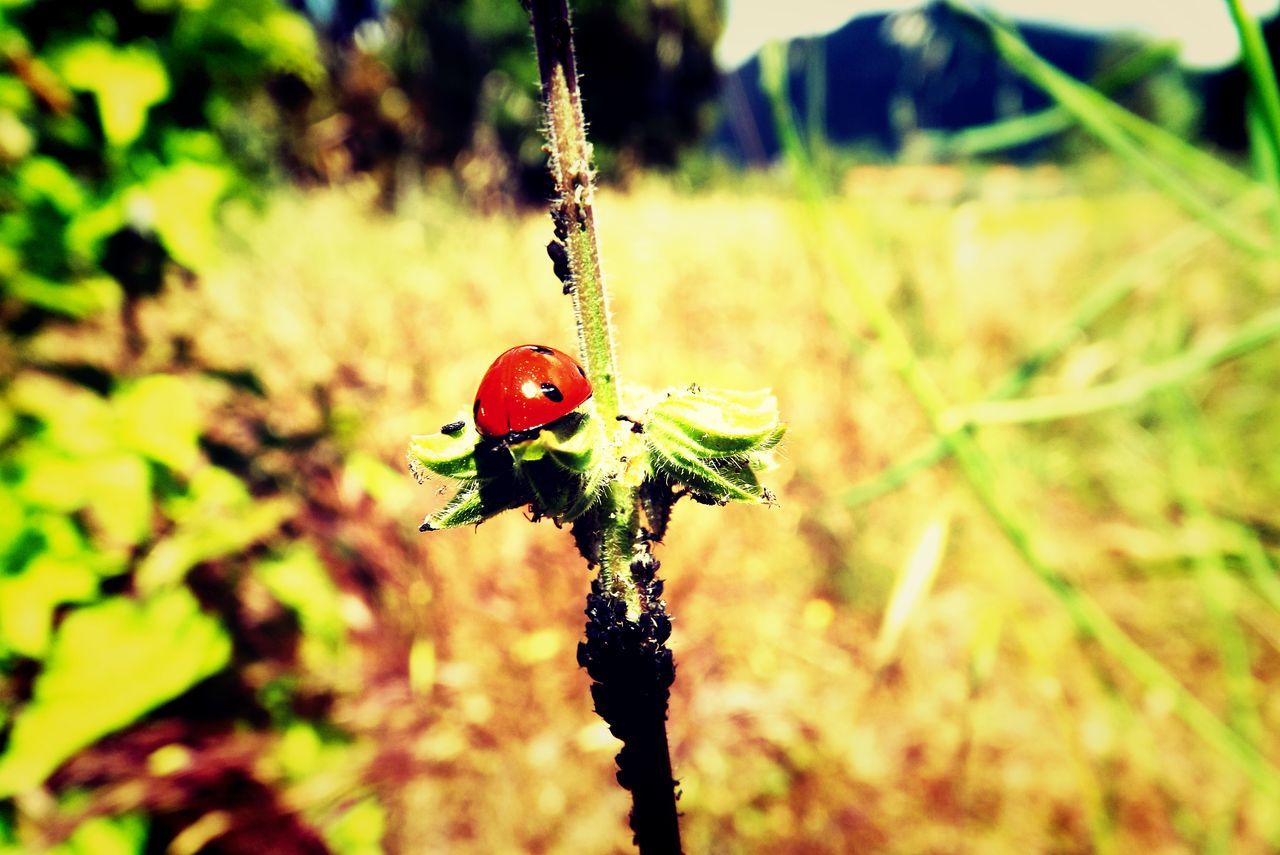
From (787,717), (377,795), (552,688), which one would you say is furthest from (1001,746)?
(377,795)

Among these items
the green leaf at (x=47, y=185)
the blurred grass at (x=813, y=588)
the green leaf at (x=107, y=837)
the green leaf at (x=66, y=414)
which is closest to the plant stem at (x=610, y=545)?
the blurred grass at (x=813, y=588)

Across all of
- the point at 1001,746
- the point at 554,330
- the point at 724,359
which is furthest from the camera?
the point at 724,359

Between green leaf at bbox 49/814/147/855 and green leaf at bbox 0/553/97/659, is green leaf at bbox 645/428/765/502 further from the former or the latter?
green leaf at bbox 49/814/147/855

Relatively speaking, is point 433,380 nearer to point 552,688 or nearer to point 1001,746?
point 552,688

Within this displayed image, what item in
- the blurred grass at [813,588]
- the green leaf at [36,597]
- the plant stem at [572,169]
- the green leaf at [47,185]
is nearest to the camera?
the plant stem at [572,169]

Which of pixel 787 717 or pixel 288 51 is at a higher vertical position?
pixel 288 51

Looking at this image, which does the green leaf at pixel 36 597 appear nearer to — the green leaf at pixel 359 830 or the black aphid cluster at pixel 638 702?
the green leaf at pixel 359 830

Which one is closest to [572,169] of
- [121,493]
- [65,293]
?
[121,493]
